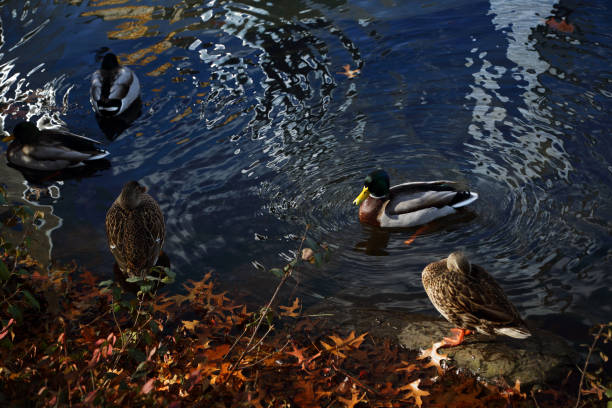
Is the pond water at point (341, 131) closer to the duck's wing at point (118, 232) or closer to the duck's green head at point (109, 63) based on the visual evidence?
the duck's wing at point (118, 232)

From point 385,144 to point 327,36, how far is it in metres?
3.35

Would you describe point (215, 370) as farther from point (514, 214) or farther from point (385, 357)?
point (514, 214)

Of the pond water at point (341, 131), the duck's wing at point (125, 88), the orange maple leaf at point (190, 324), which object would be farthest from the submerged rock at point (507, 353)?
the duck's wing at point (125, 88)

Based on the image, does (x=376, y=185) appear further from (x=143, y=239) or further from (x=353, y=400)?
(x=353, y=400)


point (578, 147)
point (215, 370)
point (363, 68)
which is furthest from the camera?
point (363, 68)

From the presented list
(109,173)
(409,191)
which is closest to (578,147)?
(409,191)

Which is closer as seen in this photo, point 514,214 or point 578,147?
point 514,214

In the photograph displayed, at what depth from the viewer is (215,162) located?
7.35 metres

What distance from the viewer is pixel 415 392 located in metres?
4.03

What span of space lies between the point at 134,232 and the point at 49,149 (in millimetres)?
3136

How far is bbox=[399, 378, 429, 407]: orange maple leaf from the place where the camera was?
3959 millimetres

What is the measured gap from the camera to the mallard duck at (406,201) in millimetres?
6325

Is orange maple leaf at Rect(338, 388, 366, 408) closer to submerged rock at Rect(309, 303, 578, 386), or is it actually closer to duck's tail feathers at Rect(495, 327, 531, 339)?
submerged rock at Rect(309, 303, 578, 386)

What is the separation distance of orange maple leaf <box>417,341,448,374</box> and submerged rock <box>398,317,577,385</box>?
0.05 meters
